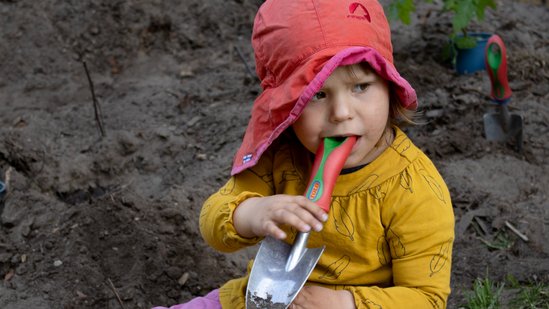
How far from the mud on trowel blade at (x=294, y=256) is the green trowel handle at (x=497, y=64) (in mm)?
1824

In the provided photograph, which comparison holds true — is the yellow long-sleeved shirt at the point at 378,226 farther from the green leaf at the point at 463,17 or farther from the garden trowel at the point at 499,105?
the green leaf at the point at 463,17

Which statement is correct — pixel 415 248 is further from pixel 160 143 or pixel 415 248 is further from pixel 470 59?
pixel 470 59

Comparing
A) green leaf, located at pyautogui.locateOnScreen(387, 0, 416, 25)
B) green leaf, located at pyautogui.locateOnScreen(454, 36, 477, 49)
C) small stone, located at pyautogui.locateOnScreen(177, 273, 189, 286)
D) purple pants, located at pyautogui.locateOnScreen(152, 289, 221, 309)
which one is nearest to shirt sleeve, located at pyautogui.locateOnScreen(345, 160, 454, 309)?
purple pants, located at pyautogui.locateOnScreen(152, 289, 221, 309)

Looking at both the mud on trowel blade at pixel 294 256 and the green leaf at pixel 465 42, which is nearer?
the mud on trowel blade at pixel 294 256

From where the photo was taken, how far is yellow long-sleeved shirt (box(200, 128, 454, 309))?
6.07 feet

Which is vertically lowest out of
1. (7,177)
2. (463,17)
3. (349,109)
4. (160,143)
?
(160,143)

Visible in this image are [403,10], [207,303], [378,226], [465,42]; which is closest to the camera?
[378,226]

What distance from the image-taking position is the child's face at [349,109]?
69.2 inches

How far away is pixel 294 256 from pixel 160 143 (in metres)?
2.10

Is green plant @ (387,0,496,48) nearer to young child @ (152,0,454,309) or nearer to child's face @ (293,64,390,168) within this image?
young child @ (152,0,454,309)

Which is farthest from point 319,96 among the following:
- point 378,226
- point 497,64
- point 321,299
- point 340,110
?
point 497,64

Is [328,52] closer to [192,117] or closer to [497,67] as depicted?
[497,67]

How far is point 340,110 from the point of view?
5.69 ft

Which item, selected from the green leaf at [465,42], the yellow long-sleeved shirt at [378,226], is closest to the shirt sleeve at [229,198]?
the yellow long-sleeved shirt at [378,226]
